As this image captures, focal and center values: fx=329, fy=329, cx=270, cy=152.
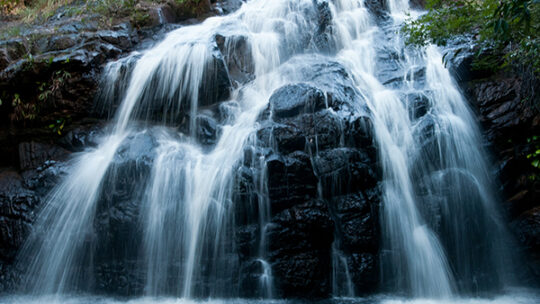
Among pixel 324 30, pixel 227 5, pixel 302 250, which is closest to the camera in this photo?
pixel 302 250

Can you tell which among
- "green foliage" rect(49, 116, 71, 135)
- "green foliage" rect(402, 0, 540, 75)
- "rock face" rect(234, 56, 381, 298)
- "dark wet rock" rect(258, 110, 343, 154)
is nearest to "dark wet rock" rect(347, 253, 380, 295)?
"rock face" rect(234, 56, 381, 298)

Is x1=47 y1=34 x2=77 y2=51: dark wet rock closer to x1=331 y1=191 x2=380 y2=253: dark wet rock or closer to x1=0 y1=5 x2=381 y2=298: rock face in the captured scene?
x1=0 y1=5 x2=381 y2=298: rock face

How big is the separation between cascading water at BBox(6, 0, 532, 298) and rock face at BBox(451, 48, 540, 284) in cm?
30

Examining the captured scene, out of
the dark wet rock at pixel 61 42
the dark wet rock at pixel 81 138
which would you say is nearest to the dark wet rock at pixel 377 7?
the dark wet rock at pixel 61 42

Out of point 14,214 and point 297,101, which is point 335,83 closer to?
point 297,101

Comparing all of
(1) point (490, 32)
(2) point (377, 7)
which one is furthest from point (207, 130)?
(2) point (377, 7)

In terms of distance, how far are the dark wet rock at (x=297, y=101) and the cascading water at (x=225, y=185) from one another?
46 centimetres

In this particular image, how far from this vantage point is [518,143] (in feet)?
19.3

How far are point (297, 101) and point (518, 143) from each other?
13.1 feet

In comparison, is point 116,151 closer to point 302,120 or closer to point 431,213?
point 302,120

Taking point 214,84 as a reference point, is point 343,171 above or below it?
below

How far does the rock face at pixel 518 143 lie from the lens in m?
5.48

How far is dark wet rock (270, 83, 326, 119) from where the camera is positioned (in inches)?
236

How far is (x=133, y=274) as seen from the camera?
512 centimetres
